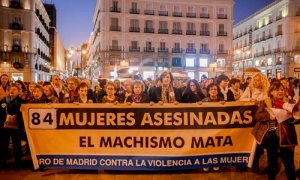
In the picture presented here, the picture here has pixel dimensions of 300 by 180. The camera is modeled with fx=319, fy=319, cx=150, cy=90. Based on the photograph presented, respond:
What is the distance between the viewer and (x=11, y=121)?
6.22 meters

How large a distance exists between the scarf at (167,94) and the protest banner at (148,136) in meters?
1.73

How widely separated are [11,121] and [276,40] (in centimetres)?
5831

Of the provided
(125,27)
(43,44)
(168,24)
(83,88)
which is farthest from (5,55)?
(83,88)

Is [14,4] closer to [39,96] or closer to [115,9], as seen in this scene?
[115,9]

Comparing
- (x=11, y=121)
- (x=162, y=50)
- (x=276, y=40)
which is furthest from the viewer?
(x=276, y=40)

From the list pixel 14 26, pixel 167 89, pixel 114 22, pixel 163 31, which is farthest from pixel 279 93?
pixel 163 31

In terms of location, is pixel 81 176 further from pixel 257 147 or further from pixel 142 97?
pixel 257 147

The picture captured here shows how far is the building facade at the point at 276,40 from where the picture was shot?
5419 centimetres

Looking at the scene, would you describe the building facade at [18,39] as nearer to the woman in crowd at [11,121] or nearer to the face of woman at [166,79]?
the woman in crowd at [11,121]

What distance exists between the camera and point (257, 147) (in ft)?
20.0

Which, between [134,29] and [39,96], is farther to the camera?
[134,29]

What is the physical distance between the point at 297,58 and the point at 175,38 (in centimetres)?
2104

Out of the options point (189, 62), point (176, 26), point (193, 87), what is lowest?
point (193, 87)

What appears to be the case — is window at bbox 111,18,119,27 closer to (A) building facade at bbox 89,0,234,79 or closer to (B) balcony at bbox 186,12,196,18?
(A) building facade at bbox 89,0,234,79
